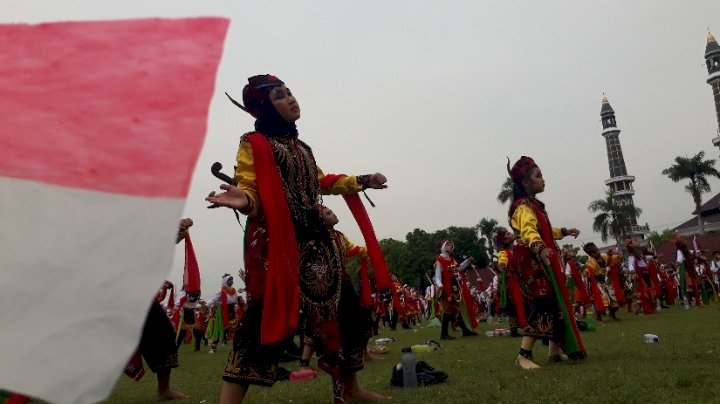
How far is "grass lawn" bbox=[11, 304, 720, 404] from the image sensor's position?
4023mm

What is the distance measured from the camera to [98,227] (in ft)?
3.90

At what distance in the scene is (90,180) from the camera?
4.11 feet

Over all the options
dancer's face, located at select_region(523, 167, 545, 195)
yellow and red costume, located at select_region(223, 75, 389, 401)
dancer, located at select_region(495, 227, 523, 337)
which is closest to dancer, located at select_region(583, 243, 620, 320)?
dancer, located at select_region(495, 227, 523, 337)

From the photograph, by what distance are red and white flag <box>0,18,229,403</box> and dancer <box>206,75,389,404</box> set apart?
52.5 inches

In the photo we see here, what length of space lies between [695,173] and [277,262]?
5981 centimetres

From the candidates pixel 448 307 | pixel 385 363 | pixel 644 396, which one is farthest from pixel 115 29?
pixel 448 307

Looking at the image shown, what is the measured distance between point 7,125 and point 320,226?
7.73 ft

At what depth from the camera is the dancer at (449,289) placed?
41.3 feet

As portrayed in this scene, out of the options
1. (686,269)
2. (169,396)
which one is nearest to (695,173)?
(686,269)

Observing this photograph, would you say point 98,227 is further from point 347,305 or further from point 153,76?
point 347,305

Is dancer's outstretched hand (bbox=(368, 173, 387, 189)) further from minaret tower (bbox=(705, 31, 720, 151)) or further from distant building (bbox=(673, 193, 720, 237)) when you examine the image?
minaret tower (bbox=(705, 31, 720, 151))

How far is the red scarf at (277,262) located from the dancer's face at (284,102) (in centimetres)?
45

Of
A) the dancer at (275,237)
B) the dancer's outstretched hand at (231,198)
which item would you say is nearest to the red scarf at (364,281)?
the dancer at (275,237)

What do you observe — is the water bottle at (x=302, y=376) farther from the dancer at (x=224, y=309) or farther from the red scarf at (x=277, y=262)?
the dancer at (x=224, y=309)
